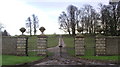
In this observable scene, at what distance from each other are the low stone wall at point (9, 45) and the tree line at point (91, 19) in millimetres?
8369

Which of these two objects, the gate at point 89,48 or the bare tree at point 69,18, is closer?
the gate at point 89,48

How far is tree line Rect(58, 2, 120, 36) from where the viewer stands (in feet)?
73.2

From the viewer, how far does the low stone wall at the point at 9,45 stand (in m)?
11.9

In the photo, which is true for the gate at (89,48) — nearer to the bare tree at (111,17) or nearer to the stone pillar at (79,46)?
the stone pillar at (79,46)

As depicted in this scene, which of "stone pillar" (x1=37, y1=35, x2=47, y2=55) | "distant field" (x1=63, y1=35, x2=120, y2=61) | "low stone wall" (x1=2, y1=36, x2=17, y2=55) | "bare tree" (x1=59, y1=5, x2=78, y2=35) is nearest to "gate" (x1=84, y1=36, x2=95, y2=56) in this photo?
"distant field" (x1=63, y1=35, x2=120, y2=61)

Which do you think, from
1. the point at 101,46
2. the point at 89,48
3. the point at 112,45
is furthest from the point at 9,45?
the point at 89,48

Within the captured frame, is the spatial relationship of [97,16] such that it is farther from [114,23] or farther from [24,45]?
[24,45]

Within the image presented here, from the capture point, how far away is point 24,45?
11867 millimetres

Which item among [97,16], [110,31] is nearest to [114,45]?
[110,31]

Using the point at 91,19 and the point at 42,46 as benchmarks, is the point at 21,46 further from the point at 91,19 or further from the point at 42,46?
the point at 91,19

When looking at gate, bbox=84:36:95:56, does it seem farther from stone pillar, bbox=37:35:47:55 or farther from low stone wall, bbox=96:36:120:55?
stone pillar, bbox=37:35:47:55

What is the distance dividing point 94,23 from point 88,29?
1434 mm

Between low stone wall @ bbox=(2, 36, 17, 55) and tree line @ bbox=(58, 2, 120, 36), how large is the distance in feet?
27.5

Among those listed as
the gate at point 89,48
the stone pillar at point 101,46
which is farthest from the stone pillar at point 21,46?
the stone pillar at point 101,46
